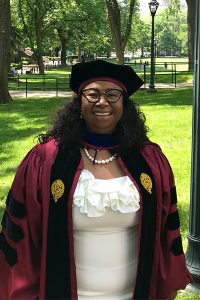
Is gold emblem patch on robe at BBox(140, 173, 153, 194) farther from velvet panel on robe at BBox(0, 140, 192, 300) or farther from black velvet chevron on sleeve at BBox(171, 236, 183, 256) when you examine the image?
black velvet chevron on sleeve at BBox(171, 236, 183, 256)

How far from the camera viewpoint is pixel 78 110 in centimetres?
257

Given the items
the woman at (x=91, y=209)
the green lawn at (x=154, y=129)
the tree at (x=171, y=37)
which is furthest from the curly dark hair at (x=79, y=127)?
the tree at (x=171, y=37)

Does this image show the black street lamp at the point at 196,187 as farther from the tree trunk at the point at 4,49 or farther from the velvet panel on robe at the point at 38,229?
the tree trunk at the point at 4,49

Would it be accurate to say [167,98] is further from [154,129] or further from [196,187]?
[196,187]

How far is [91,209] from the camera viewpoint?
2.31 metres

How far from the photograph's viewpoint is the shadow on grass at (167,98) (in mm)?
17391

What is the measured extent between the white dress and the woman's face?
0.23 metres

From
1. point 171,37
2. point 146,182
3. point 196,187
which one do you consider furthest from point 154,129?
point 171,37

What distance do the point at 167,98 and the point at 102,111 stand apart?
16772 mm

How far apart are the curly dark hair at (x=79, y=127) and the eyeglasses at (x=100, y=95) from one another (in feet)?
0.37

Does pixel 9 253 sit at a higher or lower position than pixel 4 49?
lower

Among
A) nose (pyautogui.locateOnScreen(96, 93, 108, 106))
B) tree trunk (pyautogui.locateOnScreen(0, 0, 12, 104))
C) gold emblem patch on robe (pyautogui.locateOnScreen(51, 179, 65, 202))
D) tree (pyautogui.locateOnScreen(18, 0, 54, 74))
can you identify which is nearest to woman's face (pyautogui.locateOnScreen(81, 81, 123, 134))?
nose (pyautogui.locateOnScreen(96, 93, 108, 106))

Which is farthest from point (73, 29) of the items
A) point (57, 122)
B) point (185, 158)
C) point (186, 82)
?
point (57, 122)

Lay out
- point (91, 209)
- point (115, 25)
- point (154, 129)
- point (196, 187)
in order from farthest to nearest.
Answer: point (115, 25) → point (154, 129) → point (196, 187) → point (91, 209)
